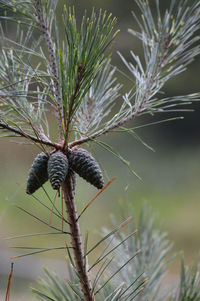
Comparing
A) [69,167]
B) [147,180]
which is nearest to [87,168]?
[69,167]

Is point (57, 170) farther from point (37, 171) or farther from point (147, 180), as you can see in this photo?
point (147, 180)

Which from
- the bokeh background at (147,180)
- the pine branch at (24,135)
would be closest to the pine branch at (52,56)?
the pine branch at (24,135)

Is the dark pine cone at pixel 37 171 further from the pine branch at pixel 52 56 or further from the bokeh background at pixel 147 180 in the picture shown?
the bokeh background at pixel 147 180

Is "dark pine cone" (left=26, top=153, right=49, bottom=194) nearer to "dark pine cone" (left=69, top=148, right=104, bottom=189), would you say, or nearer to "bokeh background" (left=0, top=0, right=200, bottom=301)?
"dark pine cone" (left=69, top=148, right=104, bottom=189)

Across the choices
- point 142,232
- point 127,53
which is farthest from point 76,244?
point 127,53

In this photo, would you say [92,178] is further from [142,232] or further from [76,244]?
[142,232]

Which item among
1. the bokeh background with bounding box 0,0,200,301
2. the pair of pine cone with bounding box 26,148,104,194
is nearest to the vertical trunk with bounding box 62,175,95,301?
the pair of pine cone with bounding box 26,148,104,194
